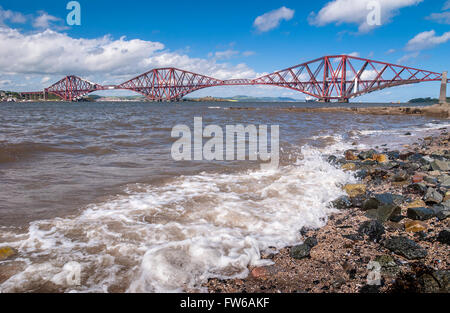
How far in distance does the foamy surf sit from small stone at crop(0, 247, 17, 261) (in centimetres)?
7

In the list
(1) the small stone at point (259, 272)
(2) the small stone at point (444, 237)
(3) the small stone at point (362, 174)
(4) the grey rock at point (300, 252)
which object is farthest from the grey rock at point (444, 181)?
(1) the small stone at point (259, 272)

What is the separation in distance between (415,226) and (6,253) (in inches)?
153

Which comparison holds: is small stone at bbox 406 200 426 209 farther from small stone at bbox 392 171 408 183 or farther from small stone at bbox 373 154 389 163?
small stone at bbox 373 154 389 163

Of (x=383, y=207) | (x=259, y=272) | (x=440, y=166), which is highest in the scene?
(x=440, y=166)

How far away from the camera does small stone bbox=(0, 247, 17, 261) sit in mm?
2293

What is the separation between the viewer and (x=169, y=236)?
2709 millimetres

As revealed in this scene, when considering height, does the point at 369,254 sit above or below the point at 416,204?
below

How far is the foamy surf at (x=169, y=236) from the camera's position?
206 centimetres

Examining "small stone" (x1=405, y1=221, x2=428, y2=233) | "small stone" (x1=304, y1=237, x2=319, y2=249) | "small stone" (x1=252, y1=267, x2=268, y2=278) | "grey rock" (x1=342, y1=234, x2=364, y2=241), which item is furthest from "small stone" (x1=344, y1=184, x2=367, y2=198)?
"small stone" (x1=252, y1=267, x2=268, y2=278)

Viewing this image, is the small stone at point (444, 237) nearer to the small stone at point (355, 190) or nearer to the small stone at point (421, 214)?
the small stone at point (421, 214)

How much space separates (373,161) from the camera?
19.6 feet

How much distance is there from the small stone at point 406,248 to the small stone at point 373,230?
166mm

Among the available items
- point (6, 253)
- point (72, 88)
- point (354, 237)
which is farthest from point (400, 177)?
point (72, 88)

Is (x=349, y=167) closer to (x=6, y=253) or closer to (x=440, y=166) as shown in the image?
(x=440, y=166)
